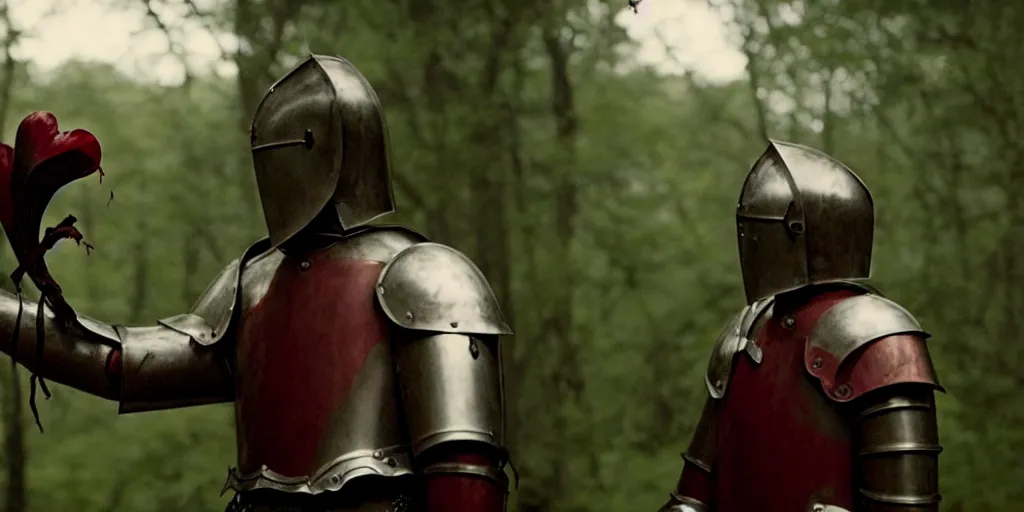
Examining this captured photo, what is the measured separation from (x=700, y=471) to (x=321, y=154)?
3.58 ft

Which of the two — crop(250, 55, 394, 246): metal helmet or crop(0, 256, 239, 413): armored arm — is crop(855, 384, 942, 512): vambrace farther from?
crop(0, 256, 239, 413): armored arm

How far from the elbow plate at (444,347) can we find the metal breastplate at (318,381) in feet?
0.17

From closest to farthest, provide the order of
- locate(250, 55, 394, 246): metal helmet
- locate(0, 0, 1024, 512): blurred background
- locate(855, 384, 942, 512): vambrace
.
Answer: locate(855, 384, 942, 512): vambrace
locate(250, 55, 394, 246): metal helmet
locate(0, 0, 1024, 512): blurred background

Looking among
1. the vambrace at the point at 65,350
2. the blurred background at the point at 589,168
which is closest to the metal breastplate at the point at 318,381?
the vambrace at the point at 65,350

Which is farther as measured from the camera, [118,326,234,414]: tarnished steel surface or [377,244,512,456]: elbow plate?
A: [118,326,234,414]: tarnished steel surface

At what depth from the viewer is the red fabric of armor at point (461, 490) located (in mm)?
2281

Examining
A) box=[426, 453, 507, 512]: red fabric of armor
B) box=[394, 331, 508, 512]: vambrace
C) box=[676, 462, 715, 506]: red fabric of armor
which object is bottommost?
box=[676, 462, 715, 506]: red fabric of armor

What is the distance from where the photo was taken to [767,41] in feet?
15.2

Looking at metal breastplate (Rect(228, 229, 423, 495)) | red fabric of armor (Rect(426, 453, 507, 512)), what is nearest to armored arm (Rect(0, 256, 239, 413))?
metal breastplate (Rect(228, 229, 423, 495))

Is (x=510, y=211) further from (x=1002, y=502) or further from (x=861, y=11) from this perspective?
(x=1002, y=502)

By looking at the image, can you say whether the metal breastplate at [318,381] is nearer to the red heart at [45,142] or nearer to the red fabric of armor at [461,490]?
the red fabric of armor at [461,490]

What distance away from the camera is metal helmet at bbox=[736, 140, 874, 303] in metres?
2.65

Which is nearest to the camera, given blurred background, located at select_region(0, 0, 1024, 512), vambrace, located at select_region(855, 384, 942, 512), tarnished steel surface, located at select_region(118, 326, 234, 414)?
vambrace, located at select_region(855, 384, 942, 512)

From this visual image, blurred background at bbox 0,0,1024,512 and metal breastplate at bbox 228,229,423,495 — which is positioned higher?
blurred background at bbox 0,0,1024,512
